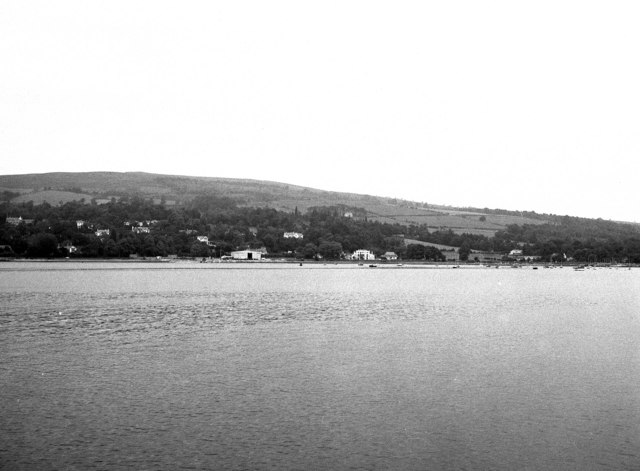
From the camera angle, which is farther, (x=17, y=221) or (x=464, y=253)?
(x=464, y=253)

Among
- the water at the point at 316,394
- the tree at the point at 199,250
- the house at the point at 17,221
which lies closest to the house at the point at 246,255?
the tree at the point at 199,250

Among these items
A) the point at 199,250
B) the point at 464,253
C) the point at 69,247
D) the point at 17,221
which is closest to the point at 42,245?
the point at 69,247

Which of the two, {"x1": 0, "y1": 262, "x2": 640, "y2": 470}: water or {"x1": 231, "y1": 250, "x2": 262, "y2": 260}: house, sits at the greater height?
{"x1": 0, "y1": 262, "x2": 640, "y2": 470}: water

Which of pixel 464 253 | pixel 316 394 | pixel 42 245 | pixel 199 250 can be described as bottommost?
pixel 199 250

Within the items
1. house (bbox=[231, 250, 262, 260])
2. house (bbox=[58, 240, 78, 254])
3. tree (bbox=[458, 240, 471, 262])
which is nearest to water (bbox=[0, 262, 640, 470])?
house (bbox=[58, 240, 78, 254])

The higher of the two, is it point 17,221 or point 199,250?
point 17,221

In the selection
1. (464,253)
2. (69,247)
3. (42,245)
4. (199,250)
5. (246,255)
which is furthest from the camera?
(464,253)

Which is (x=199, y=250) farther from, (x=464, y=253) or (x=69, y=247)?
(x=464, y=253)

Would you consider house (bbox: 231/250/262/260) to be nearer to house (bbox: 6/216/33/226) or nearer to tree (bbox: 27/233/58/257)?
tree (bbox: 27/233/58/257)
